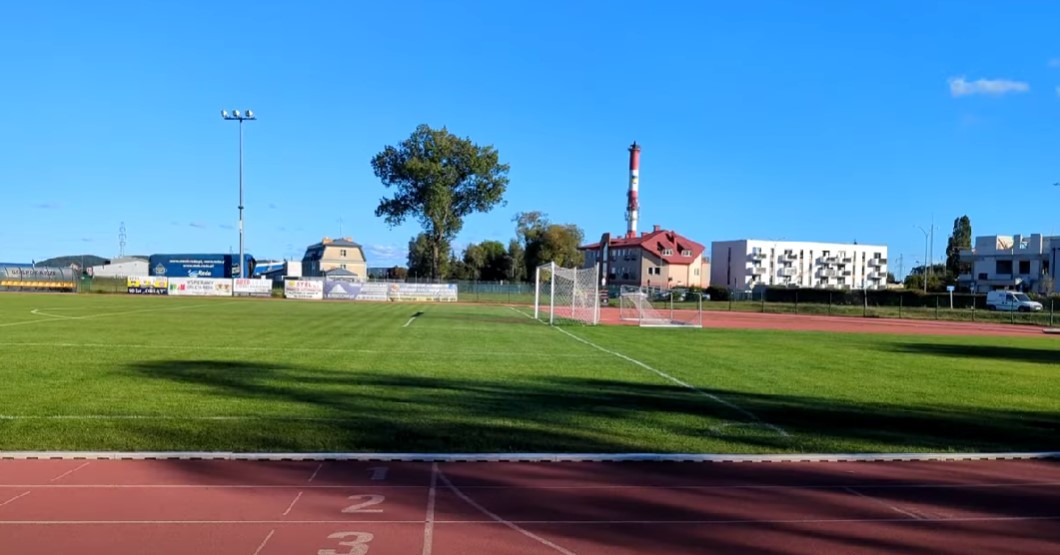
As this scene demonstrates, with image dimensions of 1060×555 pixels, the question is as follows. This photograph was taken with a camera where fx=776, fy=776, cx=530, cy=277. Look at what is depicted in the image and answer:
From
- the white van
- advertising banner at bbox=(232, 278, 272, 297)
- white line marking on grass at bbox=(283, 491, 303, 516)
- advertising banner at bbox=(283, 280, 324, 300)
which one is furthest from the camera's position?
advertising banner at bbox=(232, 278, 272, 297)

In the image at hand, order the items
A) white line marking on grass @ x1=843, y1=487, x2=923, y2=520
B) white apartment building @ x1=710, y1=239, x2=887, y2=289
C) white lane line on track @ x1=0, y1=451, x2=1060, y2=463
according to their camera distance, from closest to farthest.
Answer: white line marking on grass @ x1=843, y1=487, x2=923, y2=520 < white lane line on track @ x1=0, y1=451, x2=1060, y2=463 < white apartment building @ x1=710, y1=239, x2=887, y2=289

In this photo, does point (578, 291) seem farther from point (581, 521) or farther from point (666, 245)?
point (666, 245)

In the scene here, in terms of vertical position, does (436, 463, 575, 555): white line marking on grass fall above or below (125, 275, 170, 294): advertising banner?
below

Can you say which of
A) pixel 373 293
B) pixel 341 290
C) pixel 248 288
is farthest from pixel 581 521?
pixel 248 288

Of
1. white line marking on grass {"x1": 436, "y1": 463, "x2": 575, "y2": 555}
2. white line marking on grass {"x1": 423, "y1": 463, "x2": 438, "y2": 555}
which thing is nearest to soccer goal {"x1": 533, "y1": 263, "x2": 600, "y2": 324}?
white line marking on grass {"x1": 423, "y1": 463, "x2": 438, "y2": 555}

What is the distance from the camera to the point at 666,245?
118000 millimetres

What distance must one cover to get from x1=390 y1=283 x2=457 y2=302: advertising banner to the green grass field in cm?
4434

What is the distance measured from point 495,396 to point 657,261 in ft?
348

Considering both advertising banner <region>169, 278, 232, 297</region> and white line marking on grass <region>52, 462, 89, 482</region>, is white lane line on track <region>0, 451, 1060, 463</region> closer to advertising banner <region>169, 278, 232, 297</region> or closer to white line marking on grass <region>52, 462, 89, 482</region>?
white line marking on grass <region>52, 462, 89, 482</region>

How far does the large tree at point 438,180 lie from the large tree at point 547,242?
2965 centimetres

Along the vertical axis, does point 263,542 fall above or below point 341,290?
below

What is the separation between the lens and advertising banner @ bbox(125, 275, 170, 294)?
68875 mm

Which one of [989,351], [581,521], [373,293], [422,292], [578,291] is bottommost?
[989,351]

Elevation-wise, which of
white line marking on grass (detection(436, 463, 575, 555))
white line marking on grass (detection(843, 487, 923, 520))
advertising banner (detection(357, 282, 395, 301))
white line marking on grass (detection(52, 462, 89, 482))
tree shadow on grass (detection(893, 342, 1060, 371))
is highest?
advertising banner (detection(357, 282, 395, 301))
